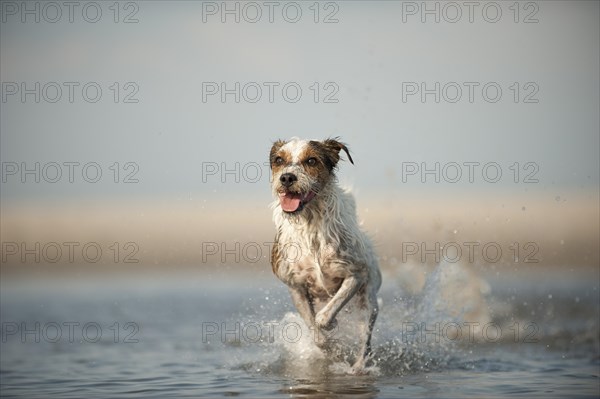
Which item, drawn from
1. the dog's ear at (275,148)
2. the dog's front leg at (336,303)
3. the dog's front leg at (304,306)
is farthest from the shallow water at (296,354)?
the dog's ear at (275,148)

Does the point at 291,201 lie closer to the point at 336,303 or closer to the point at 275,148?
the point at 275,148

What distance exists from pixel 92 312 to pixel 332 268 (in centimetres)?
1203

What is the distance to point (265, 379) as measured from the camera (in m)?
10.9

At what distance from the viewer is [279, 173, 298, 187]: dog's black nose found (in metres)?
10.5

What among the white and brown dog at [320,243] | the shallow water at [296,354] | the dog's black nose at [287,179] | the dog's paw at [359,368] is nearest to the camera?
the shallow water at [296,354]

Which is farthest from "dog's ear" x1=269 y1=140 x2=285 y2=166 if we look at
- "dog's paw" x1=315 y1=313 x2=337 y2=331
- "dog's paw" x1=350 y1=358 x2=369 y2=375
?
"dog's paw" x1=350 y1=358 x2=369 y2=375

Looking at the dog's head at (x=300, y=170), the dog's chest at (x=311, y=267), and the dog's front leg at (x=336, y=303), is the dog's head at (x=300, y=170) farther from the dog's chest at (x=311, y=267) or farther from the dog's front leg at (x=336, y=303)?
the dog's front leg at (x=336, y=303)

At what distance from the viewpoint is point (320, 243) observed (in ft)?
36.2

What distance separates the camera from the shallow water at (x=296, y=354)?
10.2 m

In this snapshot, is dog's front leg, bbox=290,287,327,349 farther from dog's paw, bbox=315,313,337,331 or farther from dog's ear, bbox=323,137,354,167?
dog's ear, bbox=323,137,354,167

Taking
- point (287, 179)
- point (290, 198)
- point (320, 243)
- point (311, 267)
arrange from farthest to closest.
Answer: point (311, 267) → point (320, 243) → point (290, 198) → point (287, 179)

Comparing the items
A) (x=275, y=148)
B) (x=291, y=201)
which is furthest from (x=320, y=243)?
(x=275, y=148)

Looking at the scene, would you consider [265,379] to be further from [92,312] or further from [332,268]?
[92,312]

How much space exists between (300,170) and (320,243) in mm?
1008
